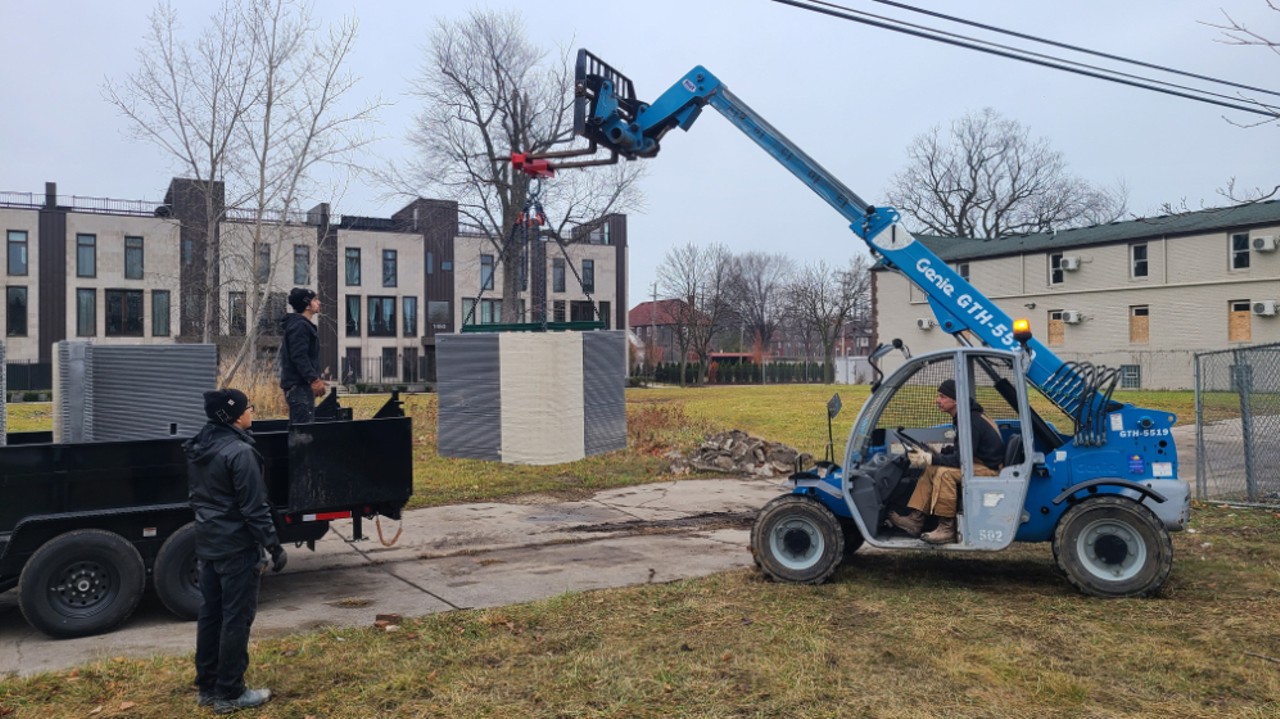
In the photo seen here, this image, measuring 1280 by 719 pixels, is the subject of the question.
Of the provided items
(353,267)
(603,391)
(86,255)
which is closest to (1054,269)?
(603,391)

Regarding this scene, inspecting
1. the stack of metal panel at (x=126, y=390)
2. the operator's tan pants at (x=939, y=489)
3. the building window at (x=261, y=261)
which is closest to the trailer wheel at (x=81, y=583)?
the stack of metal panel at (x=126, y=390)

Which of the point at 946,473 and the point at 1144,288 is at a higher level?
the point at 1144,288

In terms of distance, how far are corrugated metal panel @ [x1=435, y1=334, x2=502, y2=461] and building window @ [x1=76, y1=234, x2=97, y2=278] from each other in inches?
1644

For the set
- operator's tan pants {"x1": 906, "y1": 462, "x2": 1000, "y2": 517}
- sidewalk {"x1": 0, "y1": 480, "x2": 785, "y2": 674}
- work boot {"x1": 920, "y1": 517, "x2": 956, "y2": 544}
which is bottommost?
sidewalk {"x1": 0, "y1": 480, "x2": 785, "y2": 674}

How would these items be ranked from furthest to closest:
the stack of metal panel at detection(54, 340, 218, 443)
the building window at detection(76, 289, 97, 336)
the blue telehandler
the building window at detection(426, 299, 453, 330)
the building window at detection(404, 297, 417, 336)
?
the building window at detection(426, 299, 453, 330) < the building window at detection(404, 297, 417, 336) < the building window at detection(76, 289, 97, 336) < the stack of metal panel at detection(54, 340, 218, 443) < the blue telehandler

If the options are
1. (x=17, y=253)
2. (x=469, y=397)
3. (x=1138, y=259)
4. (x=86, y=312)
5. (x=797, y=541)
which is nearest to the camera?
(x=797, y=541)

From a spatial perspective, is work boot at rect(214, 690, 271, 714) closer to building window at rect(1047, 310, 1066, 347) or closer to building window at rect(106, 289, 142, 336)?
building window at rect(1047, 310, 1066, 347)

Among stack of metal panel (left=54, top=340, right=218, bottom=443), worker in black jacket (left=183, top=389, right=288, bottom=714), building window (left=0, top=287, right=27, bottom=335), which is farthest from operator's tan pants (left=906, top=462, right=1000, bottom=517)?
building window (left=0, top=287, right=27, bottom=335)

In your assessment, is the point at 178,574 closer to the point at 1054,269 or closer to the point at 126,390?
the point at 126,390

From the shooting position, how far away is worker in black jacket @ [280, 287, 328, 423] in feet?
27.2

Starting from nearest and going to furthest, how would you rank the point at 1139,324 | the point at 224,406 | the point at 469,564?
1. the point at 224,406
2. the point at 469,564
3. the point at 1139,324

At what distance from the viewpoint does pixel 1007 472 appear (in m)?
7.27

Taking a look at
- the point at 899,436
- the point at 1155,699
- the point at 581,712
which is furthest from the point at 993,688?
the point at 899,436

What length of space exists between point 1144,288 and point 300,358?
44202 mm
